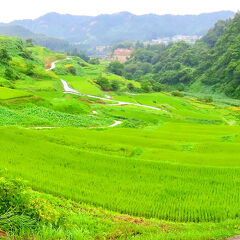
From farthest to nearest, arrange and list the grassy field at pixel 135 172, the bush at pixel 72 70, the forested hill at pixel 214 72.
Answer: the bush at pixel 72 70 < the forested hill at pixel 214 72 < the grassy field at pixel 135 172

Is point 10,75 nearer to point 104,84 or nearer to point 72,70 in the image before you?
point 104,84

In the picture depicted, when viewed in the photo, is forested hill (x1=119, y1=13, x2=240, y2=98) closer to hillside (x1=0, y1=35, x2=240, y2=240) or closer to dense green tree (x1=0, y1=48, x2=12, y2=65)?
dense green tree (x1=0, y1=48, x2=12, y2=65)

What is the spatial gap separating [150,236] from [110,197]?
4.84 meters

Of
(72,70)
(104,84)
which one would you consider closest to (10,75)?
(104,84)

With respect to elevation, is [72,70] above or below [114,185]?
above

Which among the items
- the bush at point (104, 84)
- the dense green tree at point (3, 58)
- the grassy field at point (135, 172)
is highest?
the dense green tree at point (3, 58)

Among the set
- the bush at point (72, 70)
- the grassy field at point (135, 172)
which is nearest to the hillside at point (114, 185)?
the grassy field at point (135, 172)

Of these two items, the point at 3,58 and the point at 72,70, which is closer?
the point at 3,58

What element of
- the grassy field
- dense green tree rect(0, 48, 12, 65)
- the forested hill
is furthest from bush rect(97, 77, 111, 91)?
the grassy field

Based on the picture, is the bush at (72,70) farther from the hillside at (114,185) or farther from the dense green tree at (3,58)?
the hillside at (114,185)

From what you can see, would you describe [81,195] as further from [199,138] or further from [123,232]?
[199,138]

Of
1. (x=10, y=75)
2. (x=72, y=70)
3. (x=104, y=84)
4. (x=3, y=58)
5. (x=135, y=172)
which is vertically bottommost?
(x=104, y=84)

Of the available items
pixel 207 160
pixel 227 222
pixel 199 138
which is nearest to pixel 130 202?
pixel 227 222

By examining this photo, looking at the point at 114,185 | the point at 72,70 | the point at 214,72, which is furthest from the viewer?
the point at 214,72
